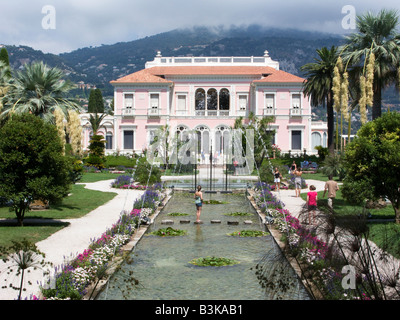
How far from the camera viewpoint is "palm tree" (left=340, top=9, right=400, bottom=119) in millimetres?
27516

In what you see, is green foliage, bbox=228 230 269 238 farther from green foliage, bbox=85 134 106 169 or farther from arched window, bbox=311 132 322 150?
arched window, bbox=311 132 322 150

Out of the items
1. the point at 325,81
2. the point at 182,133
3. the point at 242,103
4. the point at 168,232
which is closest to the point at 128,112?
the point at 182,133

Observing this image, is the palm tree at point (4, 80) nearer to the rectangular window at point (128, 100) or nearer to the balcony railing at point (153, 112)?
the balcony railing at point (153, 112)

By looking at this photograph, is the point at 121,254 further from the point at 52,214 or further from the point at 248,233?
the point at 52,214

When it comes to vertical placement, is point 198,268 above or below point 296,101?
below

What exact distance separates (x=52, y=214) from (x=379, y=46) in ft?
67.2

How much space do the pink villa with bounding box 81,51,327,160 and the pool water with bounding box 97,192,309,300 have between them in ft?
115

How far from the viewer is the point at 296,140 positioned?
5056 cm

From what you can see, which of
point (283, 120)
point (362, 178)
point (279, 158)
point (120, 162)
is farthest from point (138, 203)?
point (283, 120)

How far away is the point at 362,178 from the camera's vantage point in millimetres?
14664
